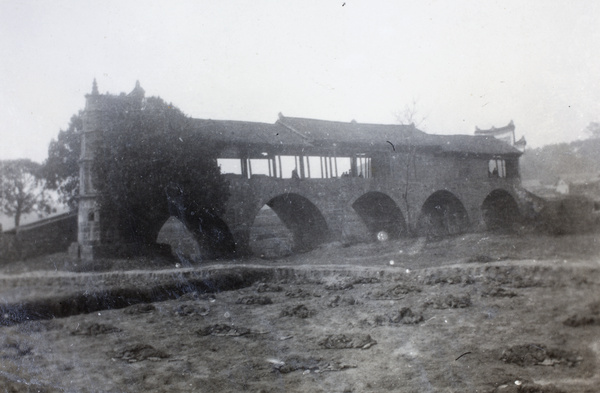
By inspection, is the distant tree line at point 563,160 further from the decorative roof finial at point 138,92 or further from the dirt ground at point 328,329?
the decorative roof finial at point 138,92

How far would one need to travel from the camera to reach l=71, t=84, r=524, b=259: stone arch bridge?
19344 millimetres

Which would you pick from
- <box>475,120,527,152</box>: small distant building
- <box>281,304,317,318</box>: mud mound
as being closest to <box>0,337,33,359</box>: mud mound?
<box>281,304,317,318</box>: mud mound

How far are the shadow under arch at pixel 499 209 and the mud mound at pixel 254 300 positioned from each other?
23.3 m

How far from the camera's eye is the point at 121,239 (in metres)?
18.9

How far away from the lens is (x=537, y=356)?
16.5ft

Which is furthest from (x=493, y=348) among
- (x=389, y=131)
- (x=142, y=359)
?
(x=389, y=131)

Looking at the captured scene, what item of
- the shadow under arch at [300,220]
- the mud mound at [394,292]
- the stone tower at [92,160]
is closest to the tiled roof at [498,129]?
the shadow under arch at [300,220]

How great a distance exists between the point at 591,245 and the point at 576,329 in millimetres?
7045

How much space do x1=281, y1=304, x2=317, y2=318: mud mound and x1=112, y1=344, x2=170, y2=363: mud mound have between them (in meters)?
2.64

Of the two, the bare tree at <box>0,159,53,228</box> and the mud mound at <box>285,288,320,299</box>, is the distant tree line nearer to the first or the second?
the mud mound at <box>285,288,320,299</box>

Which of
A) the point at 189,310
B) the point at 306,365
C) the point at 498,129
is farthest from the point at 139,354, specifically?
the point at 498,129

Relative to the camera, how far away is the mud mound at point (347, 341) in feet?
20.6

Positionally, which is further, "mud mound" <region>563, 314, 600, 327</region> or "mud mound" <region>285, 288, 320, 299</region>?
"mud mound" <region>285, 288, 320, 299</region>

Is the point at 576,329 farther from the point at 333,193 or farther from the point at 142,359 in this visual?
the point at 333,193
